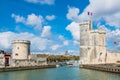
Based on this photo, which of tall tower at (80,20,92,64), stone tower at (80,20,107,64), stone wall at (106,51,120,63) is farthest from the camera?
tall tower at (80,20,92,64)

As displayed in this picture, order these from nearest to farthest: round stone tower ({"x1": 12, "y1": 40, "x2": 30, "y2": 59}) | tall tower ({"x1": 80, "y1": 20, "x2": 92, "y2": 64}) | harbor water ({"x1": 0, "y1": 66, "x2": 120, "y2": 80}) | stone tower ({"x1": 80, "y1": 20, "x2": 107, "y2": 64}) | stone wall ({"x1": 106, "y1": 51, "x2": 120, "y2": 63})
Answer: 1. harbor water ({"x1": 0, "y1": 66, "x2": 120, "y2": 80})
2. round stone tower ({"x1": 12, "y1": 40, "x2": 30, "y2": 59})
3. stone wall ({"x1": 106, "y1": 51, "x2": 120, "y2": 63})
4. stone tower ({"x1": 80, "y1": 20, "x2": 107, "y2": 64})
5. tall tower ({"x1": 80, "y1": 20, "x2": 92, "y2": 64})

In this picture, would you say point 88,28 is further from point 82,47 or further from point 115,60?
point 115,60

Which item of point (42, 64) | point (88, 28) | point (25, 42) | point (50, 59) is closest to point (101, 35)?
point (88, 28)

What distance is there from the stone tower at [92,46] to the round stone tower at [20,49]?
21.5 meters

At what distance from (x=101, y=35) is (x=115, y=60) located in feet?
31.4

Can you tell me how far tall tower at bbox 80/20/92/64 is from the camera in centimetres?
7644

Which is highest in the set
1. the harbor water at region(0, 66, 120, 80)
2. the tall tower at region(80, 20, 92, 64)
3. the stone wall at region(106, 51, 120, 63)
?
the tall tower at region(80, 20, 92, 64)

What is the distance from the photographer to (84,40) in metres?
77.4

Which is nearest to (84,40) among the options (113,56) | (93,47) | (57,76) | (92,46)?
(92,46)

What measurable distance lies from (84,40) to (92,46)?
344 centimetres

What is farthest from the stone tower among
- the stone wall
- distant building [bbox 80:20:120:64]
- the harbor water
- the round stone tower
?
the harbor water

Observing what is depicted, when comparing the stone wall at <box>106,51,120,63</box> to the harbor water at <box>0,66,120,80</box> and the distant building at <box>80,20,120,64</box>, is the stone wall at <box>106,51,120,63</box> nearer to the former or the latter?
the distant building at <box>80,20,120,64</box>

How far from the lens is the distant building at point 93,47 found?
73688 mm

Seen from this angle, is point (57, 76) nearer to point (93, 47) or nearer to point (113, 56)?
point (113, 56)
